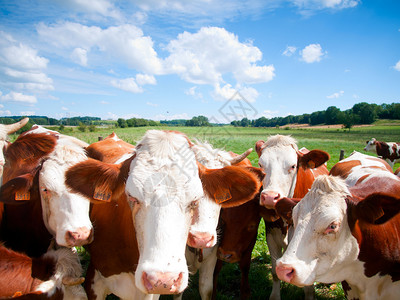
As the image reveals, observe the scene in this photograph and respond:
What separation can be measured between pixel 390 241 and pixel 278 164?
1728mm

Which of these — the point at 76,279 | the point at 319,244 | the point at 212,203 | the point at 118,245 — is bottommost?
the point at 76,279

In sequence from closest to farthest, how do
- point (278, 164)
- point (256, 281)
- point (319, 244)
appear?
point (319, 244)
point (278, 164)
point (256, 281)

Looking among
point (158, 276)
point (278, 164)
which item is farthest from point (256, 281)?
point (158, 276)

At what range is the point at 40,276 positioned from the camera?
2.36 meters

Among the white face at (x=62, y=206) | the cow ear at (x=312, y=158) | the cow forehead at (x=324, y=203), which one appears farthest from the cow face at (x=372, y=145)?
the white face at (x=62, y=206)

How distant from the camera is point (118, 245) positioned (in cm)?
283

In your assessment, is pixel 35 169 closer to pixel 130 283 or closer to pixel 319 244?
pixel 130 283

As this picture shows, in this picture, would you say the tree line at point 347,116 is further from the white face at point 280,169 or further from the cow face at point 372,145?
the white face at point 280,169

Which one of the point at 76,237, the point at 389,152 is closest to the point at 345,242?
the point at 76,237

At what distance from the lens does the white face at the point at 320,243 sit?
2.35m

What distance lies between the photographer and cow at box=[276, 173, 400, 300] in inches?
92.4

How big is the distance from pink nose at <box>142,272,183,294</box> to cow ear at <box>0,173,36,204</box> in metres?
1.95

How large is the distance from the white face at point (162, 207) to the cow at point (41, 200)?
0.85m

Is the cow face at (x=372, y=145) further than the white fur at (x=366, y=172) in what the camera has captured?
Yes
